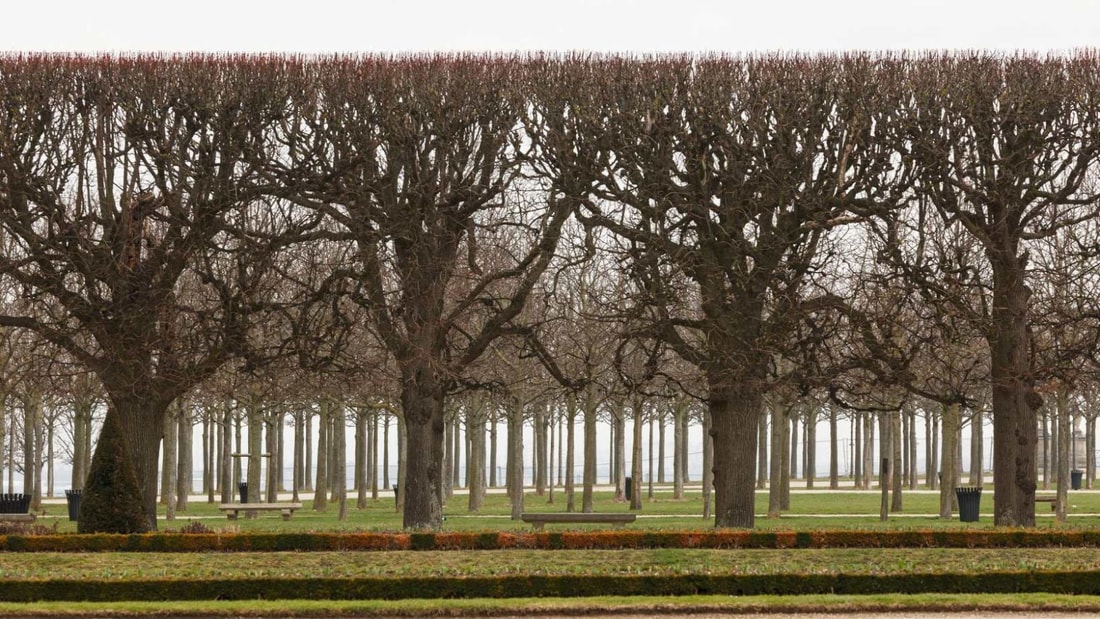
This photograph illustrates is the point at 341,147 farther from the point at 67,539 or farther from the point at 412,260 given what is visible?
the point at 67,539

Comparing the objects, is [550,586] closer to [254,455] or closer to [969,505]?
[969,505]

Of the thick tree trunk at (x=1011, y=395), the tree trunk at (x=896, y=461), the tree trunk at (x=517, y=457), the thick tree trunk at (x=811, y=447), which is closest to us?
the thick tree trunk at (x=1011, y=395)

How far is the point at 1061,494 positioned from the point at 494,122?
13913mm

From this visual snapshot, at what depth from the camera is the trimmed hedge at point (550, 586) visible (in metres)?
15.8

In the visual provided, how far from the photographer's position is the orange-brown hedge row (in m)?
19.5

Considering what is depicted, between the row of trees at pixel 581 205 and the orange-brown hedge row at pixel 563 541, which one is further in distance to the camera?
the row of trees at pixel 581 205

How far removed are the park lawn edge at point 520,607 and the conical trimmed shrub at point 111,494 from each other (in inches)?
246

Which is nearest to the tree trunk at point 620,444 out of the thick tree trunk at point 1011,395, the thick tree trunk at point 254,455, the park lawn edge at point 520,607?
the thick tree trunk at point 254,455

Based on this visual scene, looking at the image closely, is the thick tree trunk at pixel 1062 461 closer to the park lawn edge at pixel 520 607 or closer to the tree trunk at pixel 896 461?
the tree trunk at pixel 896 461

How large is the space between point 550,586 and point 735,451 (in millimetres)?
8620

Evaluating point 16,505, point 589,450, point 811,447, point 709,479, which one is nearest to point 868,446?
point 811,447

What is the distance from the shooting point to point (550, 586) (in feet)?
52.4

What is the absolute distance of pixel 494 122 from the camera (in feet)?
83.5

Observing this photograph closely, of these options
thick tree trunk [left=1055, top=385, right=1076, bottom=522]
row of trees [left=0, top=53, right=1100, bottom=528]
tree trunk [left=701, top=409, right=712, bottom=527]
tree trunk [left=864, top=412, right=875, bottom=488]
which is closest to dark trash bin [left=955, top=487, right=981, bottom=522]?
thick tree trunk [left=1055, top=385, right=1076, bottom=522]
